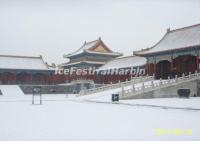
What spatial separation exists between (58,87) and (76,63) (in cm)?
1559

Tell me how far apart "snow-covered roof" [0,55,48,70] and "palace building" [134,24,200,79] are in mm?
18171

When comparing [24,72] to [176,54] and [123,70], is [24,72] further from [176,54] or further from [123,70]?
[176,54]

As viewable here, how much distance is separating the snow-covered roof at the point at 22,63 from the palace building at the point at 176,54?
1817 cm

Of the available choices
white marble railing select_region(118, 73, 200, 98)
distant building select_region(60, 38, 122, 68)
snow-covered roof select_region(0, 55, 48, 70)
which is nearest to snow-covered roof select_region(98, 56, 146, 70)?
distant building select_region(60, 38, 122, 68)

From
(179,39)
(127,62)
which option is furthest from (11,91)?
(179,39)

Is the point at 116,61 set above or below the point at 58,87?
above

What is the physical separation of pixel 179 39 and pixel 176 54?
2.76m

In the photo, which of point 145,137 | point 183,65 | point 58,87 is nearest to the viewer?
point 145,137

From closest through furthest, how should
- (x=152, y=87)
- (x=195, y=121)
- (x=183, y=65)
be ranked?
(x=195, y=121) < (x=152, y=87) < (x=183, y=65)

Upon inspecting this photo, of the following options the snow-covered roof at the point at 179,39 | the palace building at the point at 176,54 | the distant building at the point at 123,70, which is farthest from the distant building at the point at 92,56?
the palace building at the point at 176,54

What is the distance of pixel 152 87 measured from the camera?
87.3 feet

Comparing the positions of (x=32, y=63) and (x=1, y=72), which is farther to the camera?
(x=32, y=63)

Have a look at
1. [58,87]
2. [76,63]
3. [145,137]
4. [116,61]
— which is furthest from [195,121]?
[76,63]

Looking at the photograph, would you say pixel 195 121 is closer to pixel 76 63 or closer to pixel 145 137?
pixel 145 137
